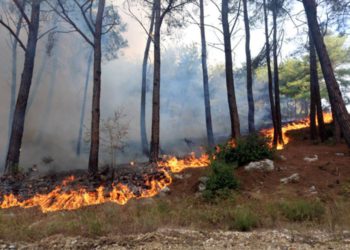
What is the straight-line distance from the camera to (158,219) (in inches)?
248

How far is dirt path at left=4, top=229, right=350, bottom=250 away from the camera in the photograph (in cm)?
→ 513

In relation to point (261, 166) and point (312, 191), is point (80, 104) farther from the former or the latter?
point (312, 191)

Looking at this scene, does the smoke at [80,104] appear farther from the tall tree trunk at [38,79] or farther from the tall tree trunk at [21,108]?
the tall tree trunk at [21,108]

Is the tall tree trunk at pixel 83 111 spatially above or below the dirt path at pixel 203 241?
above

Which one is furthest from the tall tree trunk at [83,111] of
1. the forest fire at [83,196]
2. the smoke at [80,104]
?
the forest fire at [83,196]

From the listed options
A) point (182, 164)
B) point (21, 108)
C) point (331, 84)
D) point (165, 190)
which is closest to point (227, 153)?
point (182, 164)

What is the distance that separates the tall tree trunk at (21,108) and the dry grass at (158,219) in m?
4.20

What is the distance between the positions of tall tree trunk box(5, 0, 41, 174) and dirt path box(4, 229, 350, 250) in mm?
6418

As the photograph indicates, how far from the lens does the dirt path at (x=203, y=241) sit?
5.13 metres

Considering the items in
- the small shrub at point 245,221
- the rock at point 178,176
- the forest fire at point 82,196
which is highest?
the rock at point 178,176

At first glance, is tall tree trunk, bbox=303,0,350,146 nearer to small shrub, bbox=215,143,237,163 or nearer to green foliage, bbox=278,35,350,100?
small shrub, bbox=215,143,237,163

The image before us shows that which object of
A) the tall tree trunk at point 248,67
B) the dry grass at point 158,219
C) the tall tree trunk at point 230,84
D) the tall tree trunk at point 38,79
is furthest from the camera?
the tall tree trunk at point 38,79

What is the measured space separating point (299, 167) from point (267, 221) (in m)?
4.37

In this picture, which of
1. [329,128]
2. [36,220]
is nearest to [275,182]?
[36,220]
